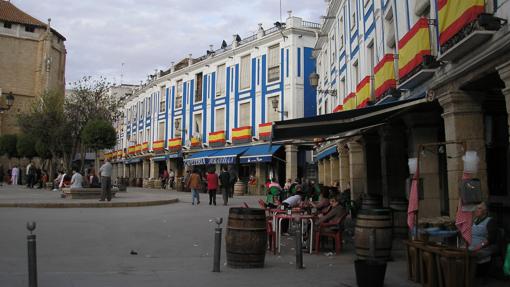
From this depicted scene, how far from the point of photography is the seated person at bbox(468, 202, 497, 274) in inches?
250

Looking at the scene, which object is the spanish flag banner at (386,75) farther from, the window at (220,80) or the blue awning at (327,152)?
the window at (220,80)

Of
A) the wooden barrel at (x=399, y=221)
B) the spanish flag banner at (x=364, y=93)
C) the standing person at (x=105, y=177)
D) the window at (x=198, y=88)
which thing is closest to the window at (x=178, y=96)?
the window at (x=198, y=88)

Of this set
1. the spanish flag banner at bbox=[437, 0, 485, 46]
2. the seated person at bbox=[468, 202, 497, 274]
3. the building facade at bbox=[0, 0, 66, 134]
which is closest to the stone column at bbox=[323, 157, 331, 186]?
the spanish flag banner at bbox=[437, 0, 485, 46]

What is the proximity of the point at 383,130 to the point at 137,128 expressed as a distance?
144ft

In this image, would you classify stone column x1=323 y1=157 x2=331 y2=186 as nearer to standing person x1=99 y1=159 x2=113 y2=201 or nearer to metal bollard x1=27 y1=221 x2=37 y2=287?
standing person x1=99 y1=159 x2=113 y2=201

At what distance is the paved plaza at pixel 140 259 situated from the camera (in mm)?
6391

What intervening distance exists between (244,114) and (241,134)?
1936 millimetres

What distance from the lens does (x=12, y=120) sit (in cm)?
5912

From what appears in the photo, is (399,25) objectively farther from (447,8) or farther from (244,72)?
(244,72)

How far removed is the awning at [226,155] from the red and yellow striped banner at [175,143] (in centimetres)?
660

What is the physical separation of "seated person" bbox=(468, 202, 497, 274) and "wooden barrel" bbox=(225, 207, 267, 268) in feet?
9.88

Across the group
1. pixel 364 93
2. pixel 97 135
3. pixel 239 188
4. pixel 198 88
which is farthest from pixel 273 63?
pixel 364 93

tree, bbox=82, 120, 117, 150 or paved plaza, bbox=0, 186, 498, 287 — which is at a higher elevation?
tree, bbox=82, 120, 117, 150

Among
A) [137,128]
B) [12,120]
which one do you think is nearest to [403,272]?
[137,128]
